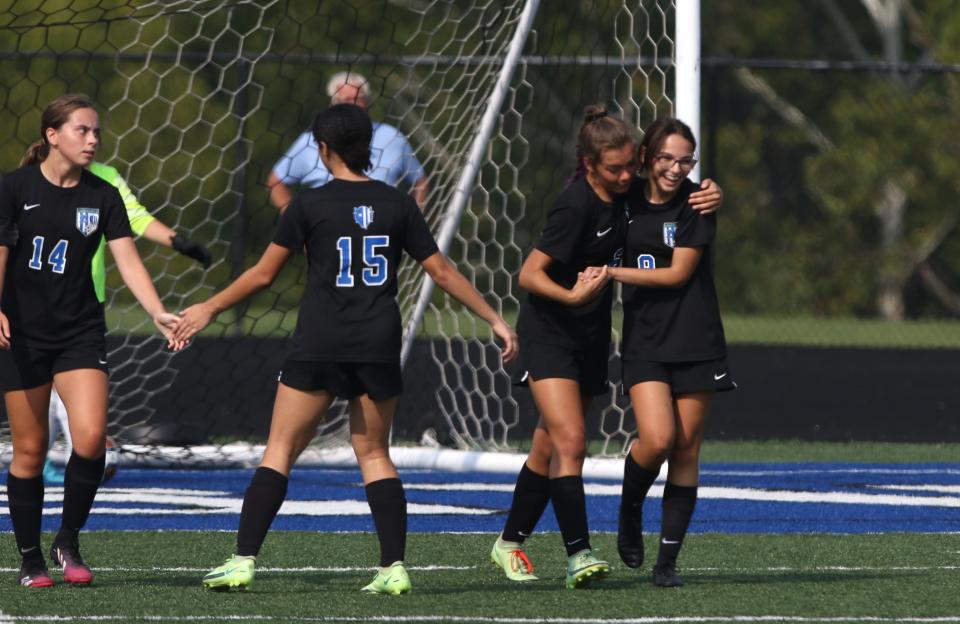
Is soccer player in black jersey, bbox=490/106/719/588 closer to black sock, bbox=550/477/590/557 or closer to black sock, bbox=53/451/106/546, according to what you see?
black sock, bbox=550/477/590/557

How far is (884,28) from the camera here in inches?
1372

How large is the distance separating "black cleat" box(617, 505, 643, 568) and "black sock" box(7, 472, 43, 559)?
76.7 inches

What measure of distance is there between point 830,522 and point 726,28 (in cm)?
2950

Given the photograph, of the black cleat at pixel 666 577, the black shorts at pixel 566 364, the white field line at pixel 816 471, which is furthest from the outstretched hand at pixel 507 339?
the white field line at pixel 816 471

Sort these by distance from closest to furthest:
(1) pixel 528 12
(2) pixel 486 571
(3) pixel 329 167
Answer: (3) pixel 329 167, (2) pixel 486 571, (1) pixel 528 12

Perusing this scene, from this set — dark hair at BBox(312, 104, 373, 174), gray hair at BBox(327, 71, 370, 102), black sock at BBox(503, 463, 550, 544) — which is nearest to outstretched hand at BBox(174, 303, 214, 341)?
dark hair at BBox(312, 104, 373, 174)

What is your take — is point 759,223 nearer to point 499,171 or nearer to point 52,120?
point 499,171

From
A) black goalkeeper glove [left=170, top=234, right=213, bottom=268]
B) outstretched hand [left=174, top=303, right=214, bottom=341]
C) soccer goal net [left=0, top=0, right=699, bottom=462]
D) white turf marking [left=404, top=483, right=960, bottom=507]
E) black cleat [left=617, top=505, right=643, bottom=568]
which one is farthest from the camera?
soccer goal net [left=0, top=0, right=699, bottom=462]

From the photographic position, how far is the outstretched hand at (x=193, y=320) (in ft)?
18.8

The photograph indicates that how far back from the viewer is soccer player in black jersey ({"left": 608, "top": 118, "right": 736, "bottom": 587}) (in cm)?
606

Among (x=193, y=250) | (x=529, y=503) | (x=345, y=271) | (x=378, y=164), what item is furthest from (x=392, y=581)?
(x=378, y=164)

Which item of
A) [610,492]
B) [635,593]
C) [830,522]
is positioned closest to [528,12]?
[610,492]

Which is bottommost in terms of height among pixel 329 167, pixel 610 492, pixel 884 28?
pixel 610 492

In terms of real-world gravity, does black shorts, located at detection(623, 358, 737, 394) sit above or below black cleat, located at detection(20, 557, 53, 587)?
above
